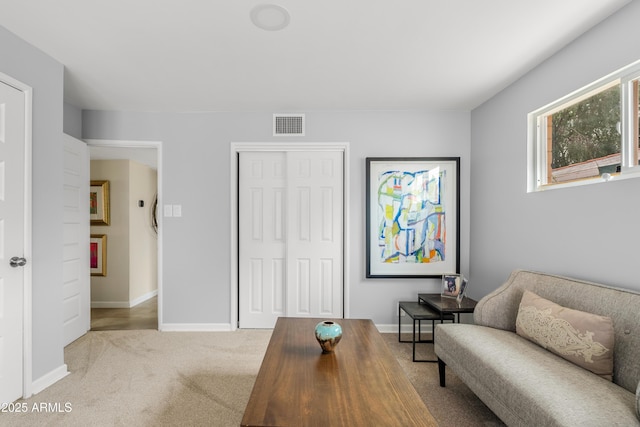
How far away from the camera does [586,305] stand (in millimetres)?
1820

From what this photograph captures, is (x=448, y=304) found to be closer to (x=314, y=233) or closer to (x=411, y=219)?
(x=411, y=219)

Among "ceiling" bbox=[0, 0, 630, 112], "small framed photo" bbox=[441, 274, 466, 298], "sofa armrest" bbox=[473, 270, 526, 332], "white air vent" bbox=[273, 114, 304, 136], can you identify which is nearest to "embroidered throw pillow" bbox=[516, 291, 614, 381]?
"sofa armrest" bbox=[473, 270, 526, 332]

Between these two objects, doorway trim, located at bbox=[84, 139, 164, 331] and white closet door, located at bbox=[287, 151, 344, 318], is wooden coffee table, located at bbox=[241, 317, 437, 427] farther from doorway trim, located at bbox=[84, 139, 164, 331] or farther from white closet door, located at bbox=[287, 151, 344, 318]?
doorway trim, located at bbox=[84, 139, 164, 331]

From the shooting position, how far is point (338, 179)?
141 inches

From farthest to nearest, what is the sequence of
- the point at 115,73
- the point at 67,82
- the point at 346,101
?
the point at 346,101 < the point at 67,82 < the point at 115,73

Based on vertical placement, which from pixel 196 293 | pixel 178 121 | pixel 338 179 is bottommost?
pixel 196 293

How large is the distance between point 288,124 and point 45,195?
7.18ft

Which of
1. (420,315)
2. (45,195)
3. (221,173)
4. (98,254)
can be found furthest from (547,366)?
(98,254)

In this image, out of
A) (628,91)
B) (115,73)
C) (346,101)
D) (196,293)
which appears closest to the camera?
(628,91)

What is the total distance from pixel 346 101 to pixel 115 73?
2026mm

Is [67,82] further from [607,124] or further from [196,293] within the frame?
[607,124]

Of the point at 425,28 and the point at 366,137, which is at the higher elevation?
the point at 425,28

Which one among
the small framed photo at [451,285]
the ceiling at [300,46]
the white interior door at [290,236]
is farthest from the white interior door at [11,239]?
the small framed photo at [451,285]

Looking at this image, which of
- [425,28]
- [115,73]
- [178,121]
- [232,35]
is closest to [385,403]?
[425,28]
